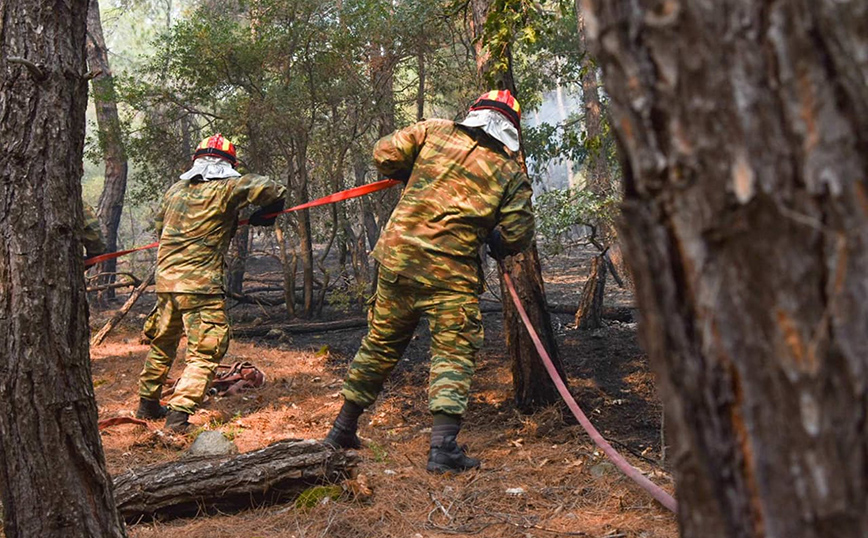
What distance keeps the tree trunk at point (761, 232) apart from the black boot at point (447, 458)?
346cm

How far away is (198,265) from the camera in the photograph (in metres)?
5.64

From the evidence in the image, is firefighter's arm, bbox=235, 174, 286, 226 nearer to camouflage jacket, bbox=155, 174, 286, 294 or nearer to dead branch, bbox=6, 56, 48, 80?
camouflage jacket, bbox=155, 174, 286, 294

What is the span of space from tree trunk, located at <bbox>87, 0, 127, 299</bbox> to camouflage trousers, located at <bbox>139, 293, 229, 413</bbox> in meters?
6.73

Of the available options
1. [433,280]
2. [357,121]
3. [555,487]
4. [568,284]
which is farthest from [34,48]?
[568,284]

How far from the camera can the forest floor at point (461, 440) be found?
356 centimetres

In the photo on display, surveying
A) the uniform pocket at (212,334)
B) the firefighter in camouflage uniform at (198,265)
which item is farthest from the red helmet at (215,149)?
the uniform pocket at (212,334)

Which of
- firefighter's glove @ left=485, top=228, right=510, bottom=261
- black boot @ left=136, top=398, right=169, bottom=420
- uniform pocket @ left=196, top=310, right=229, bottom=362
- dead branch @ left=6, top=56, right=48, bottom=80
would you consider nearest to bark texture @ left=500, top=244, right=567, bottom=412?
firefighter's glove @ left=485, top=228, right=510, bottom=261

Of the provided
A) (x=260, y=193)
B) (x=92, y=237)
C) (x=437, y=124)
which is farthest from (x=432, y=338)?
(x=92, y=237)

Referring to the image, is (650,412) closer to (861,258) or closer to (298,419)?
(298,419)

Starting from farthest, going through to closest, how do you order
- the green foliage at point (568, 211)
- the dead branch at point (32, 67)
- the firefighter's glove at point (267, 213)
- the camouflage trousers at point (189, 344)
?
the green foliage at point (568, 211), the firefighter's glove at point (267, 213), the camouflage trousers at point (189, 344), the dead branch at point (32, 67)

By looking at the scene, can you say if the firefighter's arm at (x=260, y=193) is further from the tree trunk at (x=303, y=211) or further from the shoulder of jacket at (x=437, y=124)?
the tree trunk at (x=303, y=211)

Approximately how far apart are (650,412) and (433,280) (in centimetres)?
219

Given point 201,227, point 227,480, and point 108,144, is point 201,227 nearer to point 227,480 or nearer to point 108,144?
point 227,480

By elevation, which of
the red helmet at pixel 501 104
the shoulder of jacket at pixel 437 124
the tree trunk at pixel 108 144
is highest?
the tree trunk at pixel 108 144
